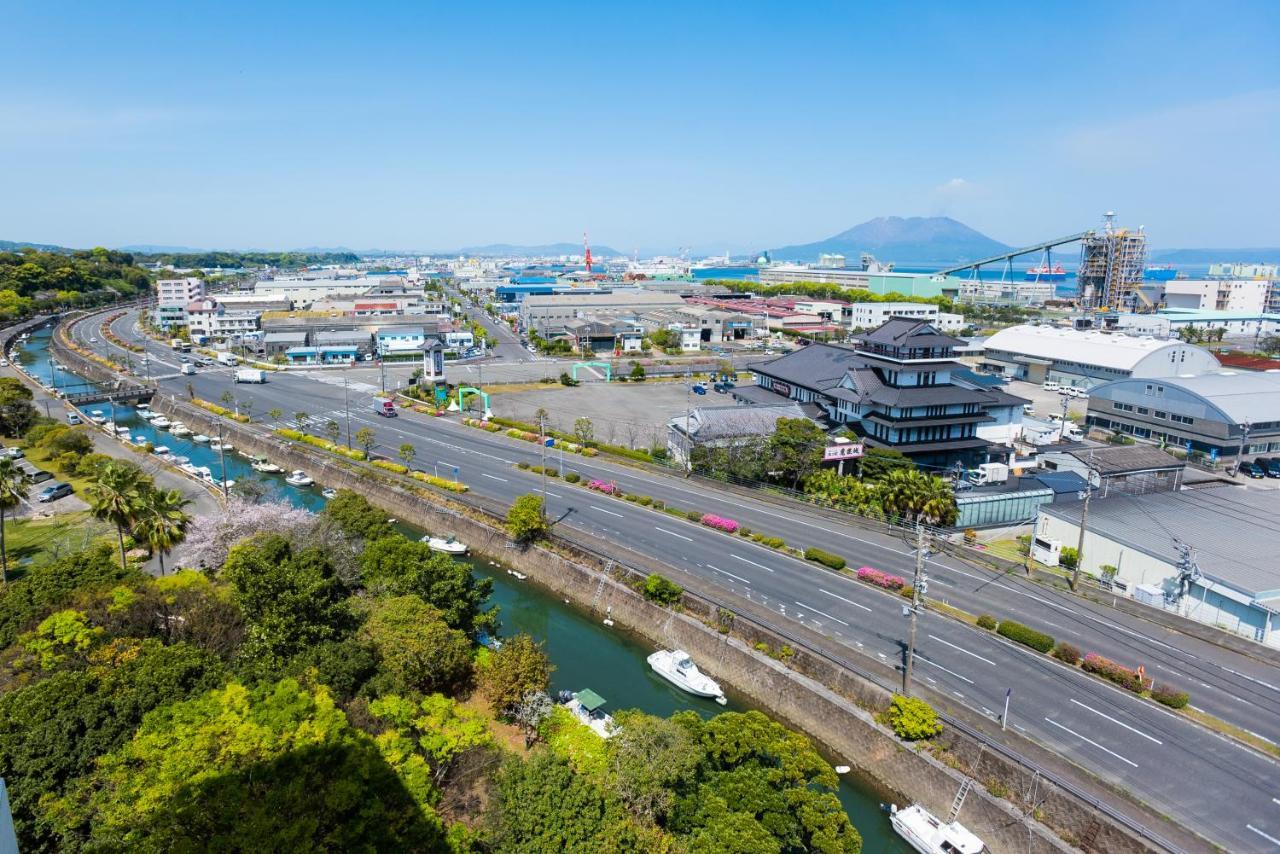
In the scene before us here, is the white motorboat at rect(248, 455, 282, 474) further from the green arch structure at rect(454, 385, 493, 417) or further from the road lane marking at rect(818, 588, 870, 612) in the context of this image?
the road lane marking at rect(818, 588, 870, 612)

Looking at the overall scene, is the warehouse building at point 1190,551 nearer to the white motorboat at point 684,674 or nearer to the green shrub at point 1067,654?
the green shrub at point 1067,654

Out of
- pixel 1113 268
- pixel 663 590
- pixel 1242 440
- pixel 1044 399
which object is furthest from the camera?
pixel 1113 268

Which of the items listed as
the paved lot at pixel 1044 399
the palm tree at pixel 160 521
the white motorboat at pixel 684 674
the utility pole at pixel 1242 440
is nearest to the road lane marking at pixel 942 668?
the white motorboat at pixel 684 674

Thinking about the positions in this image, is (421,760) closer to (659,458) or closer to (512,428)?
(659,458)

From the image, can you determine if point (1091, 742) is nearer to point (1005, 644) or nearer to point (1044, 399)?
point (1005, 644)

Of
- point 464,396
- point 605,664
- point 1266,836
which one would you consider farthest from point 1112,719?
point 464,396

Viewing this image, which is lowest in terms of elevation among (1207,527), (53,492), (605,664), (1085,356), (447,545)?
(605,664)
